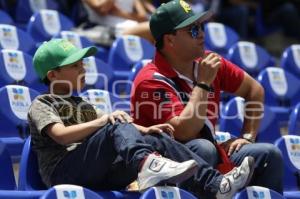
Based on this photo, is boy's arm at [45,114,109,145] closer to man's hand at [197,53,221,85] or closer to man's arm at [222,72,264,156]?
man's hand at [197,53,221,85]

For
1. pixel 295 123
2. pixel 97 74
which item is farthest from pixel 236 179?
pixel 97 74

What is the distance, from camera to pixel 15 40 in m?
6.60

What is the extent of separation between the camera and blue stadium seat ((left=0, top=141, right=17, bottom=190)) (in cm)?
439

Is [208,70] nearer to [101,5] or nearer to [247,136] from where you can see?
[247,136]

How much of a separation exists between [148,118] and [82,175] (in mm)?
512

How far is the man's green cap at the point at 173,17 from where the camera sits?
4.64 m

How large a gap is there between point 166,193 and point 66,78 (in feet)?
2.72

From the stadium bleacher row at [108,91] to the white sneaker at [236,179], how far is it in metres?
0.04

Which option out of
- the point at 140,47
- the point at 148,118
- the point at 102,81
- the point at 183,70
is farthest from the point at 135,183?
the point at 140,47

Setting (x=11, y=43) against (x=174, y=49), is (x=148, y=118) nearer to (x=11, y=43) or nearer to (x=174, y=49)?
(x=174, y=49)

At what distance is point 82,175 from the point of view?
167 inches

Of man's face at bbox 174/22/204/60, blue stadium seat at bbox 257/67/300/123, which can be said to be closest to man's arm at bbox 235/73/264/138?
man's face at bbox 174/22/204/60

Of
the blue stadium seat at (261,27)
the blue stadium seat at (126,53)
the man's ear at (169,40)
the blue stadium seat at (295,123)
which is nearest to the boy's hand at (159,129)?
the man's ear at (169,40)

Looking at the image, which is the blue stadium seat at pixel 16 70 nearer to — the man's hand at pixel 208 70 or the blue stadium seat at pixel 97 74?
the blue stadium seat at pixel 97 74
